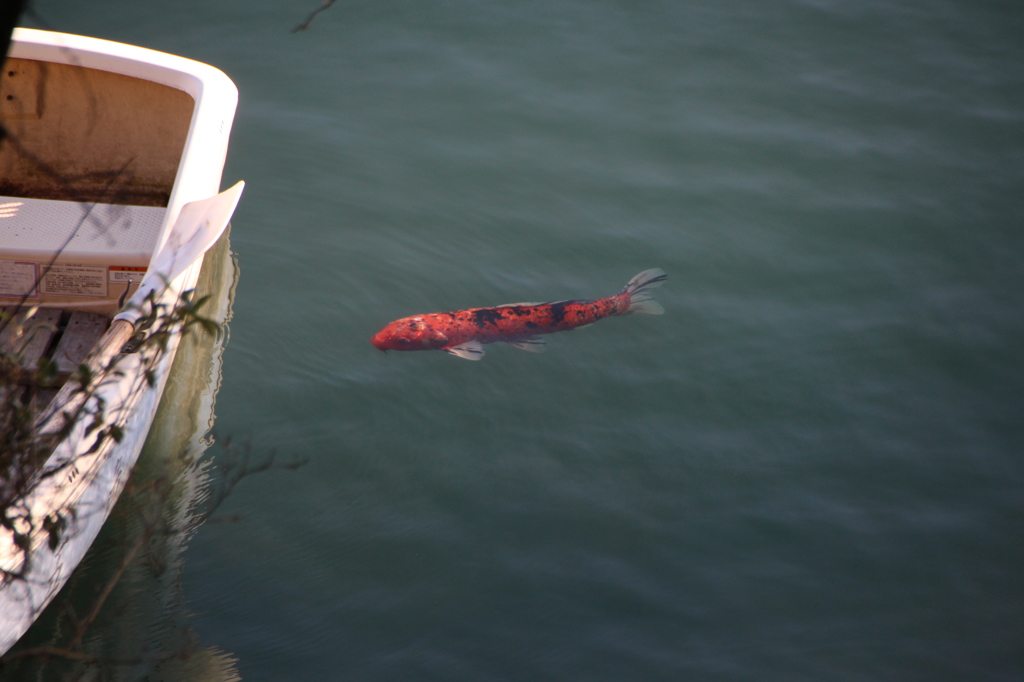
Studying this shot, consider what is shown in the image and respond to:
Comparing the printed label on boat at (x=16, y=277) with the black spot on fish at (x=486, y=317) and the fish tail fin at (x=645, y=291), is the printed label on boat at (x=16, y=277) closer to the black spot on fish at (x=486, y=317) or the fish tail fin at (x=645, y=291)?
the black spot on fish at (x=486, y=317)

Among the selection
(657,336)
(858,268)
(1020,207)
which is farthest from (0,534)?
(1020,207)

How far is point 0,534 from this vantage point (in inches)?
94.4

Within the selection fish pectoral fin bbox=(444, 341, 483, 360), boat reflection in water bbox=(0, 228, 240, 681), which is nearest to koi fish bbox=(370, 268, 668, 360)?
fish pectoral fin bbox=(444, 341, 483, 360)

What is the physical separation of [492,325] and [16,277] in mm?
2353

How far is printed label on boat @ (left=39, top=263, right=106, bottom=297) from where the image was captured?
12.7 feet

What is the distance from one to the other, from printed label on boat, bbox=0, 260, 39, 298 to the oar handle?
1.20 meters

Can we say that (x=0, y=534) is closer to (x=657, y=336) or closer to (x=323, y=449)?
(x=323, y=449)

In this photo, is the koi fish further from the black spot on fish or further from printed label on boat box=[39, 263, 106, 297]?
printed label on boat box=[39, 263, 106, 297]

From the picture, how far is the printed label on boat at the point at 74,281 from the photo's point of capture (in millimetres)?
3869

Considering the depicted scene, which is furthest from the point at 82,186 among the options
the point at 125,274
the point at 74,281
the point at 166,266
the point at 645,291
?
the point at 645,291

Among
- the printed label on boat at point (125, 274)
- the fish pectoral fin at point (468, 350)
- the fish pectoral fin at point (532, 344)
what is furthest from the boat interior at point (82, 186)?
the fish pectoral fin at point (532, 344)

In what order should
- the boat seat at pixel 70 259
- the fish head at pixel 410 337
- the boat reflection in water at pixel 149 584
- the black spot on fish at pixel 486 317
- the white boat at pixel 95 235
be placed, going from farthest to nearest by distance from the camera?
the black spot on fish at pixel 486 317
the fish head at pixel 410 337
the boat seat at pixel 70 259
the boat reflection in water at pixel 149 584
the white boat at pixel 95 235

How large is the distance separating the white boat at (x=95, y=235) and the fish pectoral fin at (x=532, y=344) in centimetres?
167

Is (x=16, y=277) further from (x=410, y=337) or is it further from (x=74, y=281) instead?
Result: (x=410, y=337)
